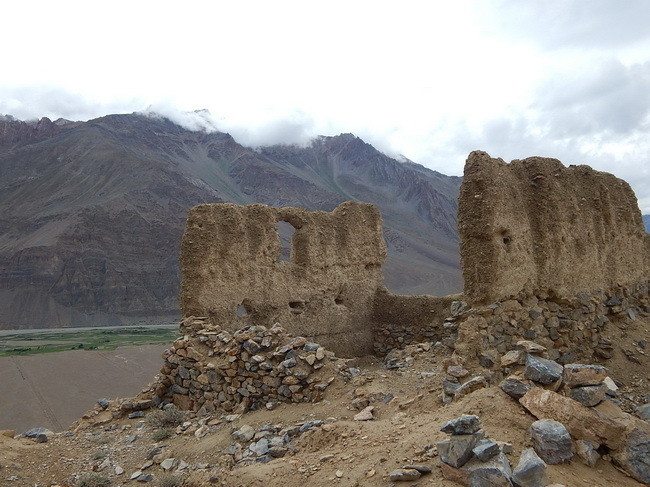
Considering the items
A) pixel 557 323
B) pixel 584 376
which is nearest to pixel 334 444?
pixel 584 376

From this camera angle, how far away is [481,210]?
956 cm

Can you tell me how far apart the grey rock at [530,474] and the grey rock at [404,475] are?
87 cm

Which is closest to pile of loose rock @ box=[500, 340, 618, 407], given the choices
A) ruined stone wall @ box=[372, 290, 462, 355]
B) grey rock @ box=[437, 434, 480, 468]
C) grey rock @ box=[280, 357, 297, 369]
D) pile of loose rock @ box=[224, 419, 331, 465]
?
grey rock @ box=[437, 434, 480, 468]

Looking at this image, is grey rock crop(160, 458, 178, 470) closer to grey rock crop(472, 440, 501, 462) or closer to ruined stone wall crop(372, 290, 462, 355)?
grey rock crop(472, 440, 501, 462)

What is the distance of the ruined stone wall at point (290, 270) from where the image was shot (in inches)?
486

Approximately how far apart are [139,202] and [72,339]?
1564 inches

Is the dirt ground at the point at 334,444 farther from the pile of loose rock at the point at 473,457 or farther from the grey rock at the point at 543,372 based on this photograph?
the grey rock at the point at 543,372

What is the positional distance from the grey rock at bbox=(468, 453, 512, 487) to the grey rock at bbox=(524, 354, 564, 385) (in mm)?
1704

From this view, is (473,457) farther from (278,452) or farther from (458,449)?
(278,452)

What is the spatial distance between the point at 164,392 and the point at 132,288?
3198 inches

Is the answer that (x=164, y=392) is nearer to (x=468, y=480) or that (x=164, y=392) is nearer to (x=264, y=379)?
(x=264, y=379)

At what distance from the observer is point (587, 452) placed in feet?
16.5

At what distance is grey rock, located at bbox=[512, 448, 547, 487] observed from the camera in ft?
14.4

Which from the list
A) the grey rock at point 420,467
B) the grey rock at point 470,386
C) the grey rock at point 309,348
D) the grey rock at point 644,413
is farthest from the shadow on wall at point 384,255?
the grey rock at point 420,467
